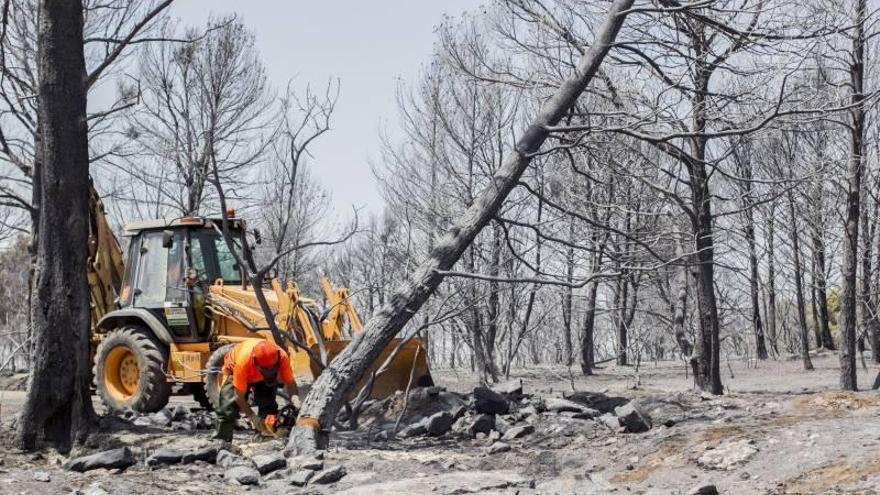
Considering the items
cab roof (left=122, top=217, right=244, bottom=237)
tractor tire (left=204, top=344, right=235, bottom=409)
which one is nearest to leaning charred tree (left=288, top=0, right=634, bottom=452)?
tractor tire (left=204, top=344, right=235, bottom=409)

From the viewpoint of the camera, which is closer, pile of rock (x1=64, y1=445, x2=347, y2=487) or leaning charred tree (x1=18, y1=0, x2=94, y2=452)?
pile of rock (x1=64, y1=445, x2=347, y2=487)

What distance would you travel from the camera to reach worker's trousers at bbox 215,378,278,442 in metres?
9.49

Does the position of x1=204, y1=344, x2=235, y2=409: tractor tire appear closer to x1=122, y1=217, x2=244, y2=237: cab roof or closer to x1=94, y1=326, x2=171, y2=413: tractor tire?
x1=94, y1=326, x2=171, y2=413: tractor tire

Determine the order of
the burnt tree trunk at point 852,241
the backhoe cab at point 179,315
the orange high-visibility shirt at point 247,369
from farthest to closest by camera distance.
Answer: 1. the burnt tree trunk at point 852,241
2. the backhoe cab at point 179,315
3. the orange high-visibility shirt at point 247,369

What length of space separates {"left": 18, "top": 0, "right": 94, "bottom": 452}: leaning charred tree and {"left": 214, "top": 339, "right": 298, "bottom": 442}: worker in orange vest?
4.59 feet

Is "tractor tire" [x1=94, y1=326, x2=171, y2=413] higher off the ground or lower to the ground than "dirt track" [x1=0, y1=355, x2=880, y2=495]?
higher

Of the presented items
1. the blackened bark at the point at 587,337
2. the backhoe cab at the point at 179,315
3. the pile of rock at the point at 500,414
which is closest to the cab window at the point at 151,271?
the backhoe cab at the point at 179,315

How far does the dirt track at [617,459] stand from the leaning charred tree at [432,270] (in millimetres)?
451

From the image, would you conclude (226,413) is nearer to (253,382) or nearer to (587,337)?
(253,382)

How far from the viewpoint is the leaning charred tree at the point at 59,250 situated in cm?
930

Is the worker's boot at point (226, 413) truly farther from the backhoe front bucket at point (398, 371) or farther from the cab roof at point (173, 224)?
the cab roof at point (173, 224)

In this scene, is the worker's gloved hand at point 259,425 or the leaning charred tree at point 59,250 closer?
the leaning charred tree at point 59,250

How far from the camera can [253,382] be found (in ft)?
31.0

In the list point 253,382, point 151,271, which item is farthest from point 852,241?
point 151,271
